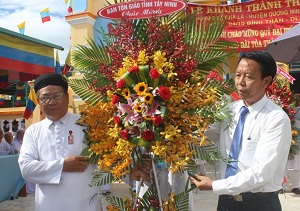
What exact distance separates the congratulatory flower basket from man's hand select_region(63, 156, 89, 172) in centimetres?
16

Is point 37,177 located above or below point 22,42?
below

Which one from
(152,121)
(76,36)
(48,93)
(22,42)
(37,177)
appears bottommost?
(37,177)

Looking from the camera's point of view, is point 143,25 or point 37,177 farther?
point 37,177

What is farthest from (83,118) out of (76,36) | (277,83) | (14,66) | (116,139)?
(76,36)

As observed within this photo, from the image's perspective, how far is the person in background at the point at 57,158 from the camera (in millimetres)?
2395

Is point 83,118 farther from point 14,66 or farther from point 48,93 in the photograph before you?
point 14,66

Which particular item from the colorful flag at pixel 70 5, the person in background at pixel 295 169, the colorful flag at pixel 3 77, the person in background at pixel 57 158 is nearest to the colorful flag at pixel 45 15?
the colorful flag at pixel 70 5

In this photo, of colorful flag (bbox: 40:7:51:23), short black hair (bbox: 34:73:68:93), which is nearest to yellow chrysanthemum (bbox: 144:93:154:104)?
short black hair (bbox: 34:73:68:93)

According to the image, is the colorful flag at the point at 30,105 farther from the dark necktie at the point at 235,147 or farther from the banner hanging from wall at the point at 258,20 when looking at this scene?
the dark necktie at the point at 235,147

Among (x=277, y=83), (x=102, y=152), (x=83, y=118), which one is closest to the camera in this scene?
(x=102, y=152)

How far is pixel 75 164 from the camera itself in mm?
2367

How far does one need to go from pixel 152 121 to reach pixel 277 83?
15.9 ft

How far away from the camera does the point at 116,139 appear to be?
1.97 metres

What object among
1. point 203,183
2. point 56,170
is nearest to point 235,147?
point 203,183
